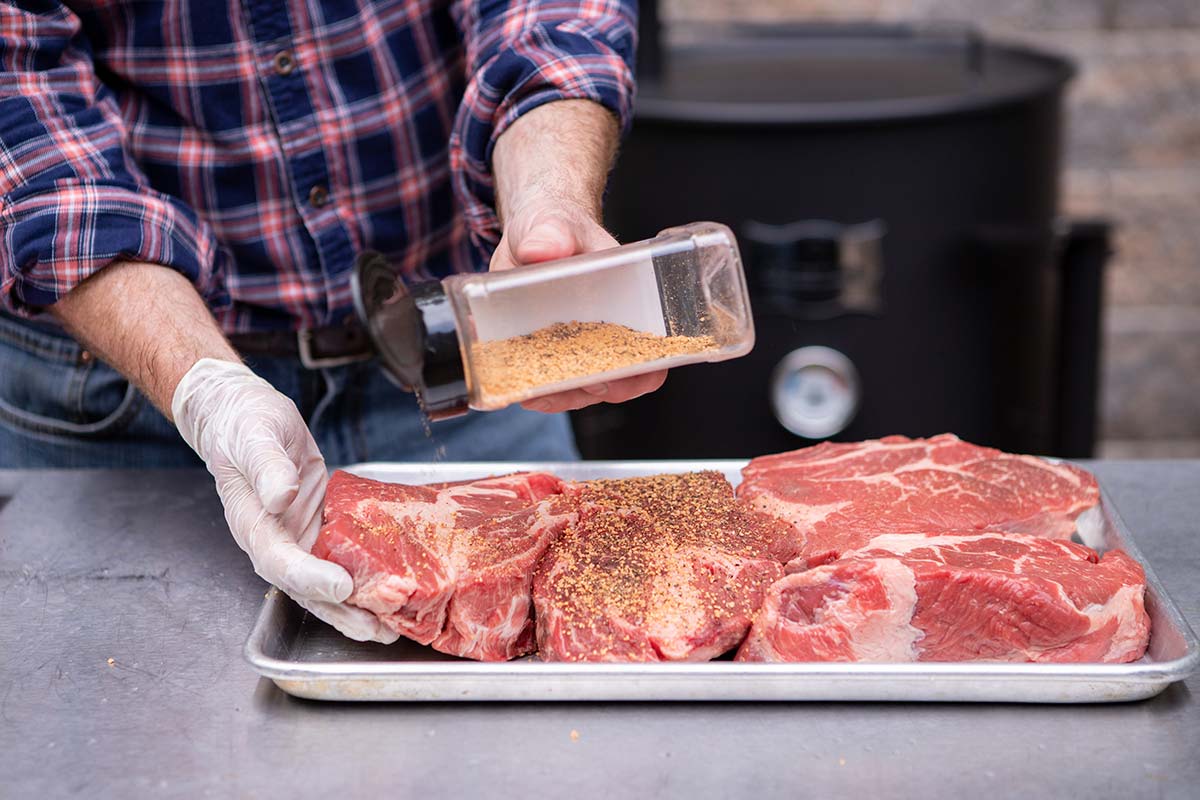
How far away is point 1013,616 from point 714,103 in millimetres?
1778

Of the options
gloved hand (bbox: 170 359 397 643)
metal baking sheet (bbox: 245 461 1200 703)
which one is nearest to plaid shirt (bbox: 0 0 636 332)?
gloved hand (bbox: 170 359 397 643)

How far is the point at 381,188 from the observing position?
2.13 m

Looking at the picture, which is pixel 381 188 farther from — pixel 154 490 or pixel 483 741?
pixel 483 741

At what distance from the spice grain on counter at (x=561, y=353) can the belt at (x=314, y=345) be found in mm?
651

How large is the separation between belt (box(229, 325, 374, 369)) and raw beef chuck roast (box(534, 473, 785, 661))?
0.58 meters

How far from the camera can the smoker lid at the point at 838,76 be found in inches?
113

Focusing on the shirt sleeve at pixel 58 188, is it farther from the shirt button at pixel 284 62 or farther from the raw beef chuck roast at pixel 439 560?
the raw beef chuck roast at pixel 439 560

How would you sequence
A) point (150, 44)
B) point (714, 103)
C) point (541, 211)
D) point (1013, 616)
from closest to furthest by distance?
point (1013, 616) → point (541, 211) → point (150, 44) → point (714, 103)

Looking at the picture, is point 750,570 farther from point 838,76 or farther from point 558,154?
point 838,76

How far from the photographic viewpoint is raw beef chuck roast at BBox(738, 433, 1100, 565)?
168 centimetres

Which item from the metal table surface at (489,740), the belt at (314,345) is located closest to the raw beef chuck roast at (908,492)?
the metal table surface at (489,740)

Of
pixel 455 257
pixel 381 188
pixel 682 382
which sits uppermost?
pixel 381 188

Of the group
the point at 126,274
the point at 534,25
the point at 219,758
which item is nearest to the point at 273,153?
the point at 126,274

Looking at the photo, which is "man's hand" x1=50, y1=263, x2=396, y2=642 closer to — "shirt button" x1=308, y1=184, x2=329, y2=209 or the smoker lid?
"shirt button" x1=308, y1=184, x2=329, y2=209
